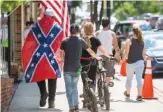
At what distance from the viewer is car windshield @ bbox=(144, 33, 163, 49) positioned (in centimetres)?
1919

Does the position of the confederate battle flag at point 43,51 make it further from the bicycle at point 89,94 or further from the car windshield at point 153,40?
the car windshield at point 153,40

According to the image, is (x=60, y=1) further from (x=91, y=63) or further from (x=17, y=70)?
(x=91, y=63)

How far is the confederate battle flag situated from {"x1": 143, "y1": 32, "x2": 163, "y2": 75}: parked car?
7166 mm

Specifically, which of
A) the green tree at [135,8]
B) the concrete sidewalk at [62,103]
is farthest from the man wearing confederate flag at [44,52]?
the green tree at [135,8]

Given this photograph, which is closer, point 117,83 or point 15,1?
point 15,1

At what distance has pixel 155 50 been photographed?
18.8 metres

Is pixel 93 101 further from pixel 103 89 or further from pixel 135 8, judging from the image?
pixel 135 8

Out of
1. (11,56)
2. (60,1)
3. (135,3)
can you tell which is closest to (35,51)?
(60,1)

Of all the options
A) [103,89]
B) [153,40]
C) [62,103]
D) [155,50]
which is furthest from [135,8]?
[103,89]

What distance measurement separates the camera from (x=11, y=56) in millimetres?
16891

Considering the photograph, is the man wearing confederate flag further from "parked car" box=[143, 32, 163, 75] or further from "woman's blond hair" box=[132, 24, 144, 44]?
"parked car" box=[143, 32, 163, 75]

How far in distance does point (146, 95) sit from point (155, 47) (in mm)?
6009

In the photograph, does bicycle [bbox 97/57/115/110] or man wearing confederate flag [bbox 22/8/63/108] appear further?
man wearing confederate flag [bbox 22/8/63/108]

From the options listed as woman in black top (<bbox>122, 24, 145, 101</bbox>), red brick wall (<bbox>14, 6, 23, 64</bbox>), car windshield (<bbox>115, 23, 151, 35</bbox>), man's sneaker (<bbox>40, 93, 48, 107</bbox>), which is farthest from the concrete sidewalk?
car windshield (<bbox>115, 23, 151, 35</bbox>)
